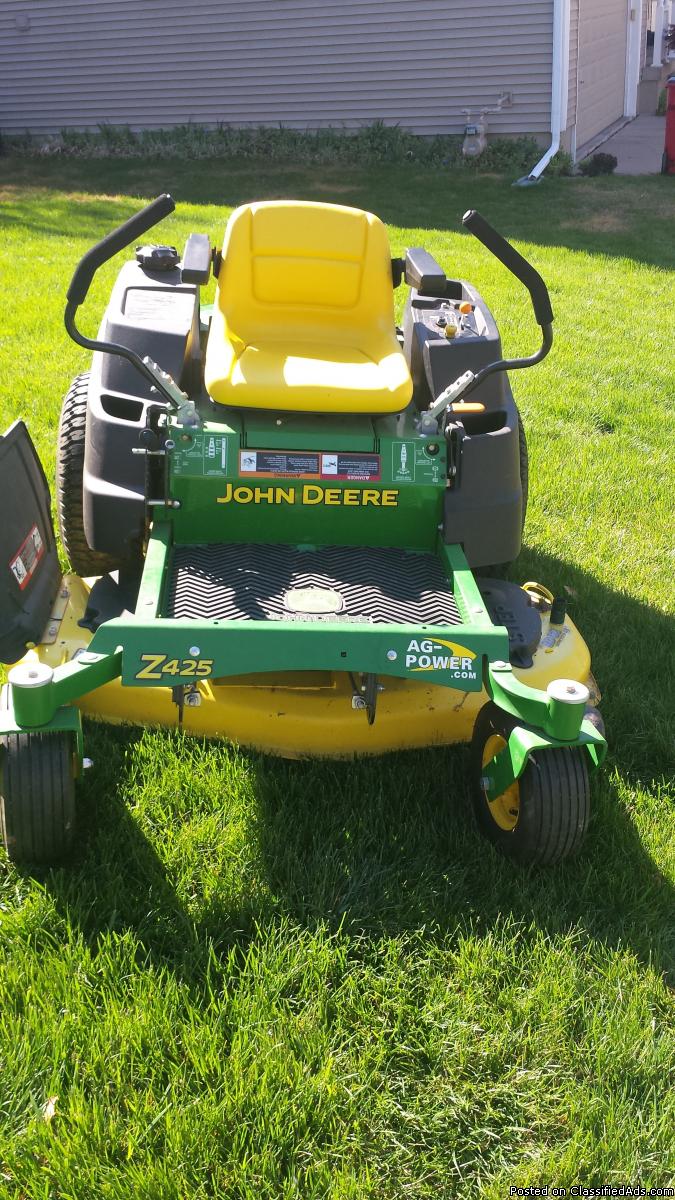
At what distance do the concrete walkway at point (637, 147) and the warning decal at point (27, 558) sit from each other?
10.9m

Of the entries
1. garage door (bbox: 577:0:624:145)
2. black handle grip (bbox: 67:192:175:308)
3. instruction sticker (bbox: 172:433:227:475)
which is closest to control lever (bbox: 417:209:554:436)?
instruction sticker (bbox: 172:433:227:475)

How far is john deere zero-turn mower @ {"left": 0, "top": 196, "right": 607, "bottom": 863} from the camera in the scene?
2.27 metres

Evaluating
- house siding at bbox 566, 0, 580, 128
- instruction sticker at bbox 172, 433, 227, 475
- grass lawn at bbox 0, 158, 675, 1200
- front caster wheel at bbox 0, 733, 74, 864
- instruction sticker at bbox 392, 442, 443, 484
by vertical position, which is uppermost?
house siding at bbox 566, 0, 580, 128

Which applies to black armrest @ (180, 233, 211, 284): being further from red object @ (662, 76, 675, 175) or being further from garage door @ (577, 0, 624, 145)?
garage door @ (577, 0, 624, 145)

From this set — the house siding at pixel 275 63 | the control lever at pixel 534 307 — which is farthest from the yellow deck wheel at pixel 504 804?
the house siding at pixel 275 63

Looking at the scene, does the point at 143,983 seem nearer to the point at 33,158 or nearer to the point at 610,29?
the point at 33,158

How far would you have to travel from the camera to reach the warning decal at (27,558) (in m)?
2.73

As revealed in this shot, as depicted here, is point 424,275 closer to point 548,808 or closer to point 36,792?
point 548,808

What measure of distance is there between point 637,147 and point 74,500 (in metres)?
13.0

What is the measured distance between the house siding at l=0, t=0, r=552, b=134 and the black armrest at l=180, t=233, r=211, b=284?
9.70 m

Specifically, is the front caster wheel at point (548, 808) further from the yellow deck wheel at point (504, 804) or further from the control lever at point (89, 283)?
the control lever at point (89, 283)

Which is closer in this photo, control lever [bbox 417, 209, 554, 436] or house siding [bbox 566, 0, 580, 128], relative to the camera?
control lever [bbox 417, 209, 554, 436]

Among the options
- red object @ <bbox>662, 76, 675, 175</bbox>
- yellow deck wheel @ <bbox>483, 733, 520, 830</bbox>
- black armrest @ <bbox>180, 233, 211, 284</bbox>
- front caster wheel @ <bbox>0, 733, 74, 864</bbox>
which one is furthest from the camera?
red object @ <bbox>662, 76, 675, 175</bbox>

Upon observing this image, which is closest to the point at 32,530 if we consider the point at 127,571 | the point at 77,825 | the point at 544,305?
the point at 127,571
